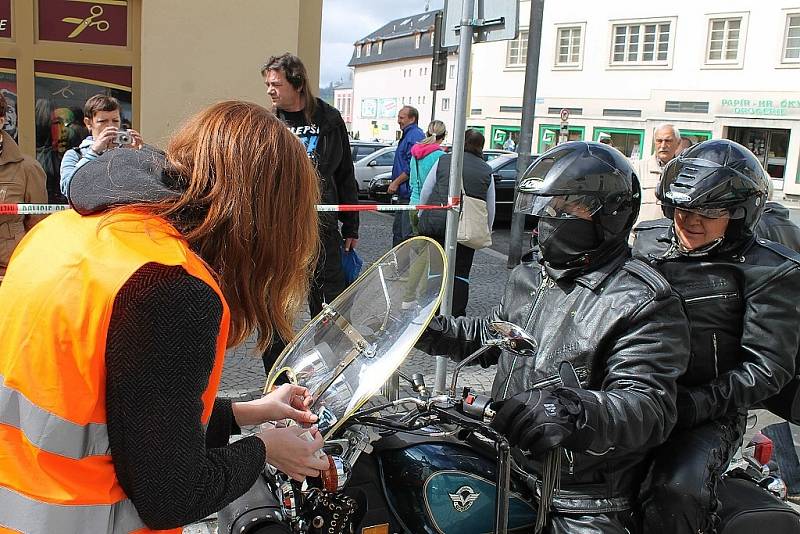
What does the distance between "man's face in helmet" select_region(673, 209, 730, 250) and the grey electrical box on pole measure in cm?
166

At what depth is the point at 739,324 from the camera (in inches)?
104

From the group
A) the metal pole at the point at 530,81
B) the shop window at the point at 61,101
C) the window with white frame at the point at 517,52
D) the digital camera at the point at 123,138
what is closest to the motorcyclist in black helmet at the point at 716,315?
the digital camera at the point at 123,138

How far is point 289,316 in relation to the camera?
5.72ft

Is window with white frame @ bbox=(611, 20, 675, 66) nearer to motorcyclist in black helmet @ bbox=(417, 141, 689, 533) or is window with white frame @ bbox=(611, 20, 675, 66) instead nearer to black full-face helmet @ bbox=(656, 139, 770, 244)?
black full-face helmet @ bbox=(656, 139, 770, 244)

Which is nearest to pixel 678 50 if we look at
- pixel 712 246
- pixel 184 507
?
pixel 712 246

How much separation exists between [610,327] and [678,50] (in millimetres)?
31610

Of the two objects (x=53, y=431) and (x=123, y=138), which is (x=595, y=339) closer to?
(x=53, y=431)

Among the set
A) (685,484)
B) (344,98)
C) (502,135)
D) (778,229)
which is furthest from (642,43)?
(344,98)

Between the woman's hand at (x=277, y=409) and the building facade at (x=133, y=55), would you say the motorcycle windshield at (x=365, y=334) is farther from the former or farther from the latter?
the building facade at (x=133, y=55)

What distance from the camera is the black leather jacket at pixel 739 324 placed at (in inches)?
99.1

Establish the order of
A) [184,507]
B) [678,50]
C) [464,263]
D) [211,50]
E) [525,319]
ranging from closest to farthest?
[184,507]
[525,319]
[464,263]
[211,50]
[678,50]

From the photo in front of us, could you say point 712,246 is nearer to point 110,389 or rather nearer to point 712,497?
point 712,497

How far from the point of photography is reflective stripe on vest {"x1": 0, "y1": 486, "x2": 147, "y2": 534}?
4.39 feet

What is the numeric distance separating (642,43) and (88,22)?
28311mm
